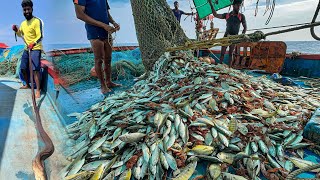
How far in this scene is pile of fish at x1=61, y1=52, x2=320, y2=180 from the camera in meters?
2.36

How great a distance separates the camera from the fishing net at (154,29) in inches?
202

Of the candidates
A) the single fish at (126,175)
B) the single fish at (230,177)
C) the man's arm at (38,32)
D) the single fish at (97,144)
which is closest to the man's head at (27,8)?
the man's arm at (38,32)

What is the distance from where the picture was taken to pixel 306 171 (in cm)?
231

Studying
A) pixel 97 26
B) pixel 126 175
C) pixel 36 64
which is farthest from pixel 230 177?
pixel 36 64

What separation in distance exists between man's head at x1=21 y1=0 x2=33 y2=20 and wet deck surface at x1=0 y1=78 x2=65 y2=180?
69.5 inches

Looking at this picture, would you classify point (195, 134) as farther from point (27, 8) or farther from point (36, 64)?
point (27, 8)

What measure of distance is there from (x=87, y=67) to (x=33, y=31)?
1.94 metres

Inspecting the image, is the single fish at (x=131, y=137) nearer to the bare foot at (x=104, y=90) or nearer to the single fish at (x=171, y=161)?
the single fish at (x=171, y=161)

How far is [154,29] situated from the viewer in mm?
5207

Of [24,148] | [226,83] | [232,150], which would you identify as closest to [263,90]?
[226,83]

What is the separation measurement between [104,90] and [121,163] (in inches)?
102

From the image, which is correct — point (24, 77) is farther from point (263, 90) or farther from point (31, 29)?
point (263, 90)

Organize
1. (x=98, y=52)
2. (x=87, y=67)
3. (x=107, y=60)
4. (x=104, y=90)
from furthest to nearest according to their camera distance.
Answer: (x=87, y=67) → (x=107, y=60) → (x=104, y=90) → (x=98, y=52)

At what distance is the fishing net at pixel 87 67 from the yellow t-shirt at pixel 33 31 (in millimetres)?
1033
